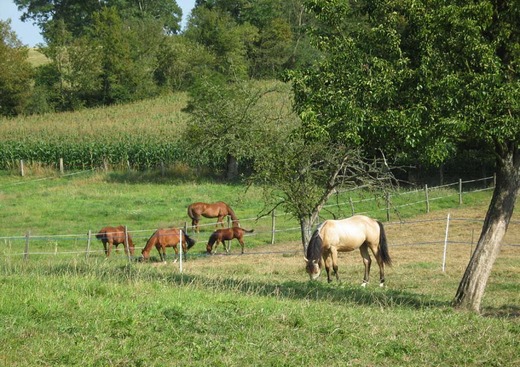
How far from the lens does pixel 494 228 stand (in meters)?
11.6

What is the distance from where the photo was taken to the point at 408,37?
12.3m

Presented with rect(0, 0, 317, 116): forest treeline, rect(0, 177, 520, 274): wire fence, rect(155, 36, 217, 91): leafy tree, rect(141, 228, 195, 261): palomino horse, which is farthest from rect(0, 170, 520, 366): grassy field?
rect(155, 36, 217, 91): leafy tree

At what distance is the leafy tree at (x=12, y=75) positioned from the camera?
61.9 metres

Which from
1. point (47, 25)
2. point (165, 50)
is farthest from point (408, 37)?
point (47, 25)

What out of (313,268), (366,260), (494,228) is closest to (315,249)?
(313,268)

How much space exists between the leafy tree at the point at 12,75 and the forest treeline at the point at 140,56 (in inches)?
3.1

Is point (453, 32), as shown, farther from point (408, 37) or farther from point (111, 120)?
point (111, 120)

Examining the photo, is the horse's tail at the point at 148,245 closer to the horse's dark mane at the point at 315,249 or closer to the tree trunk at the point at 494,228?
the horse's dark mane at the point at 315,249

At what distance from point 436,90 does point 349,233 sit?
6.16 meters

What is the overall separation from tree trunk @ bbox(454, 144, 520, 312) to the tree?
2 cm

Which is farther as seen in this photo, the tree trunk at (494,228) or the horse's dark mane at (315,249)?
the horse's dark mane at (315,249)

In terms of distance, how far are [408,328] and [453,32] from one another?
477 centimetres

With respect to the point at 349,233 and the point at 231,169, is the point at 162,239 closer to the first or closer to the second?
the point at 349,233

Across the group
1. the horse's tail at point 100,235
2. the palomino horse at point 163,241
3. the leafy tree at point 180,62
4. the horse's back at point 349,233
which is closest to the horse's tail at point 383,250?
the horse's back at point 349,233
